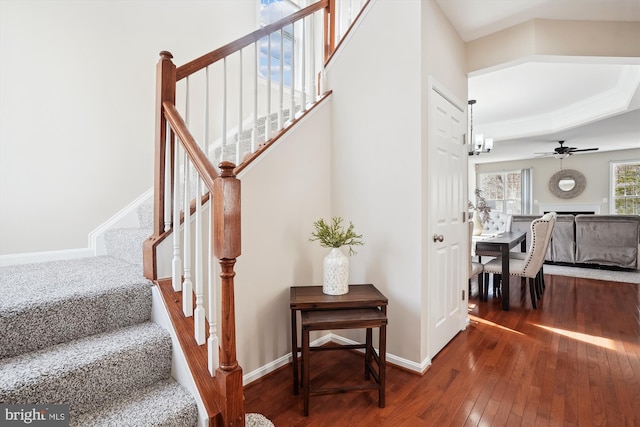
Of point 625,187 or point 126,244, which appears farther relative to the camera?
point 625,187

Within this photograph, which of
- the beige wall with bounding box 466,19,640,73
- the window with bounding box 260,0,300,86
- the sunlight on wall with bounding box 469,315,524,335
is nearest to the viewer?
the beige wall with bounding box 466,19,640,73

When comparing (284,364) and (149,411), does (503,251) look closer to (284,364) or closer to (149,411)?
(284,364)

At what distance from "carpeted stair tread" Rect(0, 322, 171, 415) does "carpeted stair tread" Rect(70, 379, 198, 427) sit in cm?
5

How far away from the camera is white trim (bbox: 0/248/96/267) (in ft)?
7.13

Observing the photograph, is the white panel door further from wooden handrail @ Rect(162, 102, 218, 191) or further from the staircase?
the staircase

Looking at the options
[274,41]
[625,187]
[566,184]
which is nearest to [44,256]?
[274,41]

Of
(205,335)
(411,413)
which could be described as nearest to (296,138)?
(205,335)

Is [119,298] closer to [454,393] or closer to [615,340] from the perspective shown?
[454,393]

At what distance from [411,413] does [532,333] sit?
1720 millimetres

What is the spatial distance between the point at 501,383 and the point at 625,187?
906 cm

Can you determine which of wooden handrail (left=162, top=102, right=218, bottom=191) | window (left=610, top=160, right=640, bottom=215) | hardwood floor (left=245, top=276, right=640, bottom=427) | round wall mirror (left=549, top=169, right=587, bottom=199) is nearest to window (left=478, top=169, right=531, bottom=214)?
round wall mirror (left=549, top=169, right=587, bottom=199)

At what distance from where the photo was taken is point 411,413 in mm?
1729

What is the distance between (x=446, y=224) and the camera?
251 cm

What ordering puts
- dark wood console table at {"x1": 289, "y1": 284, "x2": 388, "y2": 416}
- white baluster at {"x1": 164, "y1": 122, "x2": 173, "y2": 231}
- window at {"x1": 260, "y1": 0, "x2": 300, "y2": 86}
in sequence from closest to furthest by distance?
white baluster at {"x1": 164, "y1": 122, "x2": 173, "y2": 231}
dark wood console table at {"x1": 289, "y1": 284, "x2": 388, "y2": 416}
window at {"x1": 260, "y1": 0, "x2": 300, "y2": 86}
